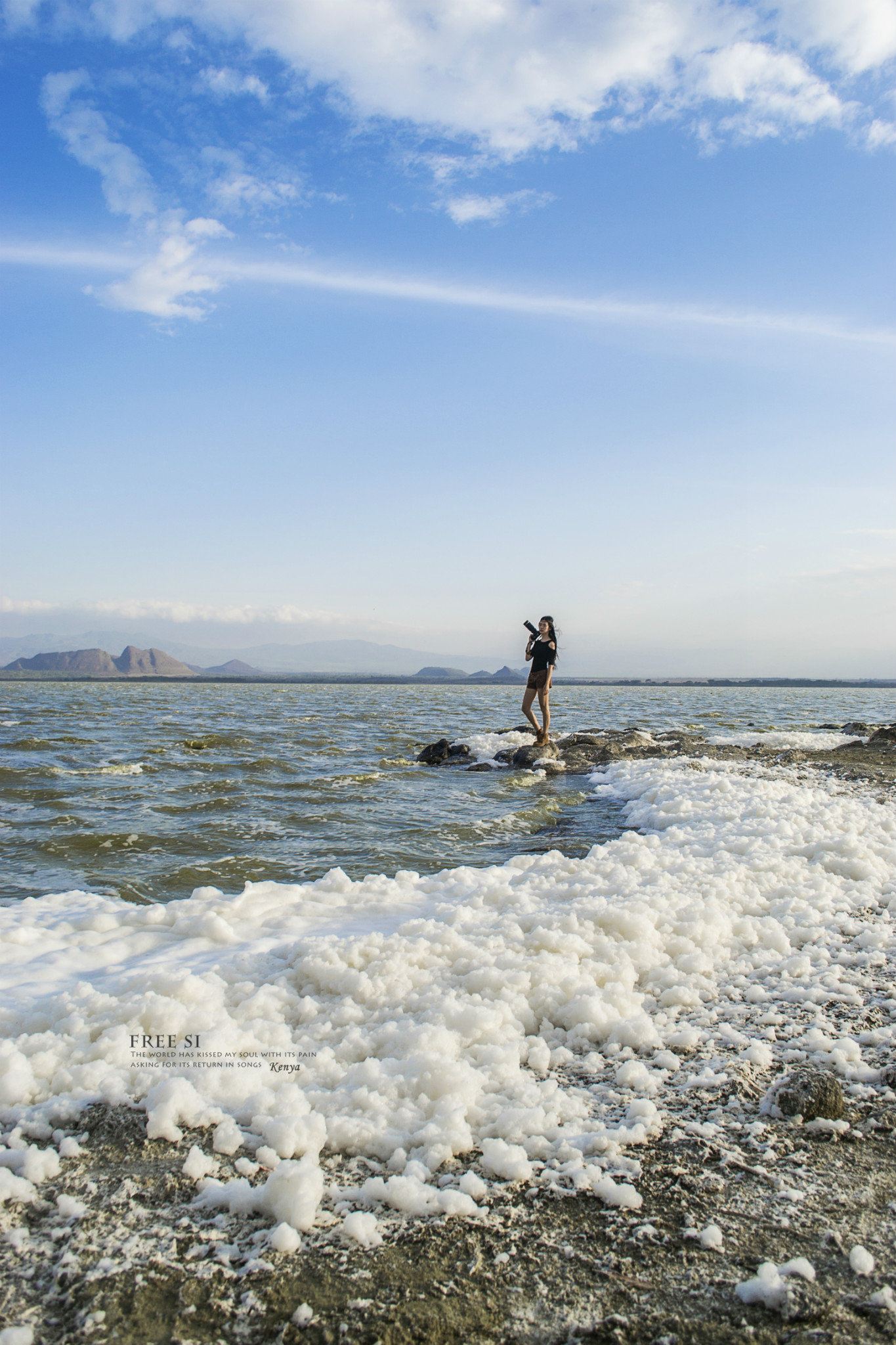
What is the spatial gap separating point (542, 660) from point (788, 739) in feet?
26.3

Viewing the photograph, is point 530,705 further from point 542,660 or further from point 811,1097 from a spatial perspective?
point 811,1097

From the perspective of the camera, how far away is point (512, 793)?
1231cm

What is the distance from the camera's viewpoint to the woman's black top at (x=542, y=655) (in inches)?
650

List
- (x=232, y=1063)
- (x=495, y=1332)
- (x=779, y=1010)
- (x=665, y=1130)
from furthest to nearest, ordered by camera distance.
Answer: (x=779, y=1010), (x=232, y=1063), (x=665, y=1130), (x=495, y=1332)

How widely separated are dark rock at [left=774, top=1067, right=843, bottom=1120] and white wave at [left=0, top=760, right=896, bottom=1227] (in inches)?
11.5

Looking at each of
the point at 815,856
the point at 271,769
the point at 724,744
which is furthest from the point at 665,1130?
the point at 724,744

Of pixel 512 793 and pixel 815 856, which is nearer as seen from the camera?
pixel 815 856

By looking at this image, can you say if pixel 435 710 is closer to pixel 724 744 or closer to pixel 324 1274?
pixel 724 744

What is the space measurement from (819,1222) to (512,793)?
9843mm

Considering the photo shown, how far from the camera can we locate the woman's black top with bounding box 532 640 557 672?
16.5 meters

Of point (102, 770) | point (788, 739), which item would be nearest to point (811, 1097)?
point (102, 770)

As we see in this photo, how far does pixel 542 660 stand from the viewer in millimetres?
16531

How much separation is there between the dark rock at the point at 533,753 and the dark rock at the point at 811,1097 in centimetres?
1200

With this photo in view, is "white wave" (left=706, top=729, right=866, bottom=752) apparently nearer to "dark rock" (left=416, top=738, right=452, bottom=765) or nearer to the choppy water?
"dark rock" (left=416, top=738, right=452, bottom=765)
